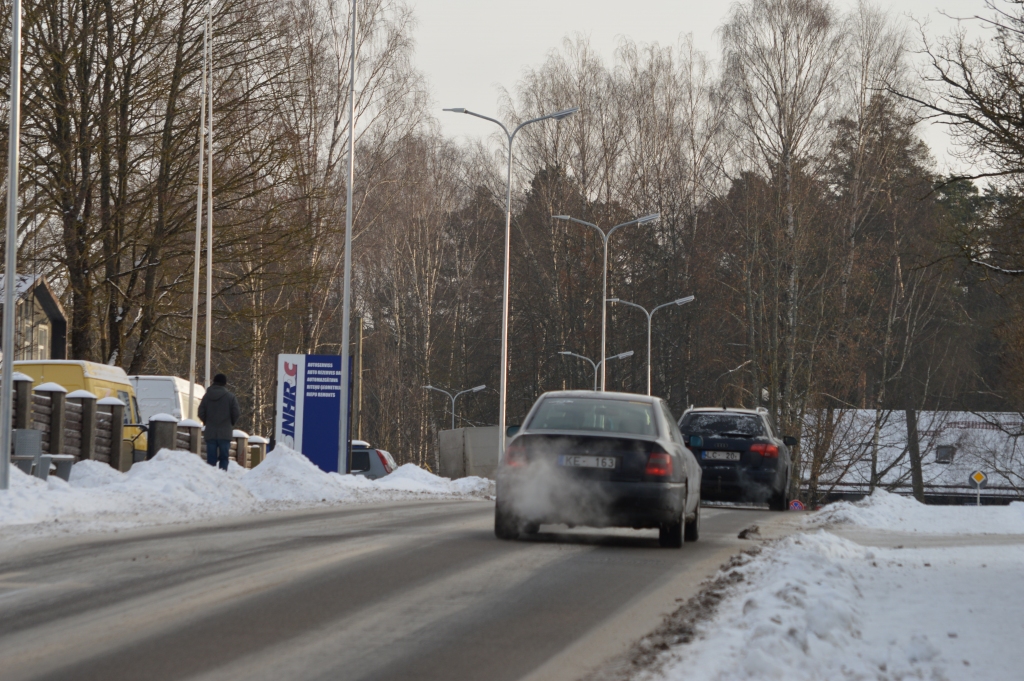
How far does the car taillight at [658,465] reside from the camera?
12.2 metres

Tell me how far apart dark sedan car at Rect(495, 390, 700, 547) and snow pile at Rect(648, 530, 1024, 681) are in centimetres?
131

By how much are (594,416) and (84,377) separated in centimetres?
1480

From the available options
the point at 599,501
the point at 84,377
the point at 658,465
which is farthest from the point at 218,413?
the point at 658,465

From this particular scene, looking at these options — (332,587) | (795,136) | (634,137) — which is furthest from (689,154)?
(332,587)

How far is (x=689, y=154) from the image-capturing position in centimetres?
5744

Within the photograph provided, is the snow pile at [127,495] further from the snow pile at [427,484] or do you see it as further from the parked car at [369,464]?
the parked car at [369,464]

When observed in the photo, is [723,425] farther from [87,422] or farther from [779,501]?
[87,422]

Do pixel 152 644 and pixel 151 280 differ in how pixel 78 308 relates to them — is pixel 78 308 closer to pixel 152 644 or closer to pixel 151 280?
pixel 151 280

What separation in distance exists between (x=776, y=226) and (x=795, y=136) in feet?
12.6

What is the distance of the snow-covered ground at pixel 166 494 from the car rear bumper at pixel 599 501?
455 centimetres

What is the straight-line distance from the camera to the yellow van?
24.8 m

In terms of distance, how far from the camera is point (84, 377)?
24.8 meters

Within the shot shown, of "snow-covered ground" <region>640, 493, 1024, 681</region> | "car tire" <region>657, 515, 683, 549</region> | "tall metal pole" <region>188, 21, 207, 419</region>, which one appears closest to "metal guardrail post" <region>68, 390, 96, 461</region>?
"tall metal pole" <region>188, 21, 207, 419</region>

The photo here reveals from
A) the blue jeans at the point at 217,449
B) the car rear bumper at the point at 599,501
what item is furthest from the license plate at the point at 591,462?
the blue jeans at the point at 217,449
